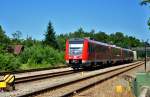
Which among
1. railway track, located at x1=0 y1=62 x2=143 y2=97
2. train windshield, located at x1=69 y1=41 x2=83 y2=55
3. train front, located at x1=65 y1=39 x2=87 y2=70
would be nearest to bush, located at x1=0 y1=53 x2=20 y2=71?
train front, located at x1=65 y1=39 x2=87 y2=70

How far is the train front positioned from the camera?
144ft

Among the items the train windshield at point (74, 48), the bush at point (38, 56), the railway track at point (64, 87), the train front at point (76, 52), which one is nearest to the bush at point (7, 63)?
the train front at point (76, 52)

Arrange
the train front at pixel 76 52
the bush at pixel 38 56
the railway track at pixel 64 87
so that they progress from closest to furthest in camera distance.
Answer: the railway track at pixel 64 87
the train front at pixel 76 52
the bush at pixel 38 56

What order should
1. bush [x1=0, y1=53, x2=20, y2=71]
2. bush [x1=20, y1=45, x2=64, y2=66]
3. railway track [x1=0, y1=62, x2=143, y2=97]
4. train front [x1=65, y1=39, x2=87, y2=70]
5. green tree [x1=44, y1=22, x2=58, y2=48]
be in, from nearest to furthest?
railway track [x1=0, y1=62, x2=143, y2=97] → bush [x1=0, y1=53, x2=20, y2=71] → train front [x1=65, y1=39, x2=87, y2=70] → bush [x1=20, y1=45, x2=64, y2=66] → green tree [x1=44, y1=22, x2=58, y2=48]

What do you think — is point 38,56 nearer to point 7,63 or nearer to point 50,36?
point 7,63

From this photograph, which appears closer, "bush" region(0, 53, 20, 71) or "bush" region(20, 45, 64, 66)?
"bush" region(0, 53, 20, 71)

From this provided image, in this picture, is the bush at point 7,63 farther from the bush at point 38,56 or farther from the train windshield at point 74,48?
the bush at point 38,56

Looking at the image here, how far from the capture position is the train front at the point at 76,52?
4379 centimetres

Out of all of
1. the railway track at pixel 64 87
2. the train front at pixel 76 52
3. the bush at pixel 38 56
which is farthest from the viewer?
the bush at pixel 38 56

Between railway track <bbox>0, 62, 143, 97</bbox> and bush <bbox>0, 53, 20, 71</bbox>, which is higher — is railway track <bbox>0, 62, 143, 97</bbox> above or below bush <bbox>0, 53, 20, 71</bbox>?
below

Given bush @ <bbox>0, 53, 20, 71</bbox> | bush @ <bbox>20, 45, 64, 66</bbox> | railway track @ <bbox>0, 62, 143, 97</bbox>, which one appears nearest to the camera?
railway track @ <bbox>0, 62, 143, 97</bbox>

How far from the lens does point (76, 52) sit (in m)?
44.3

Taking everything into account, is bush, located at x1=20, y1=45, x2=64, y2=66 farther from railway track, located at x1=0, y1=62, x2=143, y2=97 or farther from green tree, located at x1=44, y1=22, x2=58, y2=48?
green tree, located at x1=44, y1=22, x2=58, y2=48

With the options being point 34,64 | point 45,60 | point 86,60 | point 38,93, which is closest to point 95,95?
point 38,93
